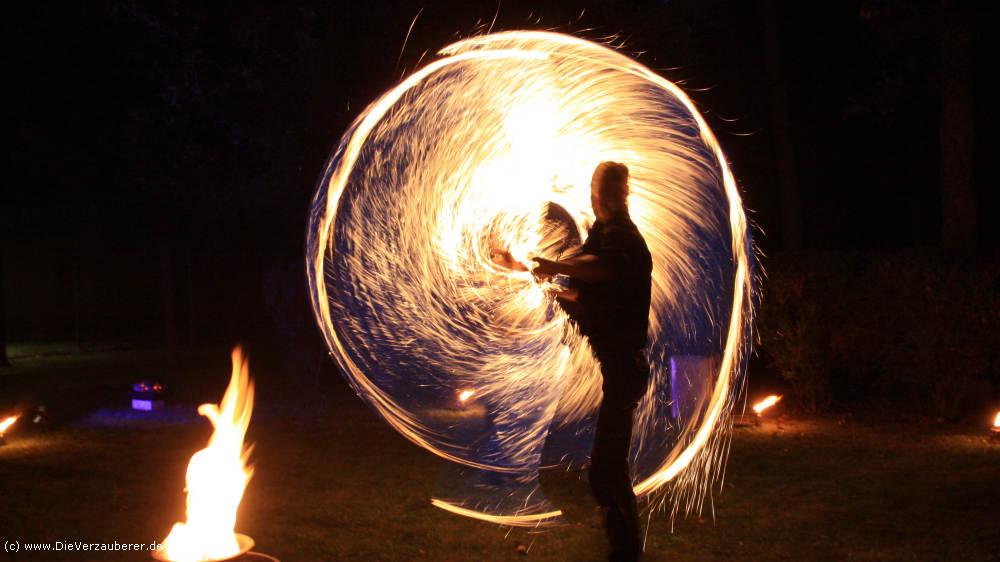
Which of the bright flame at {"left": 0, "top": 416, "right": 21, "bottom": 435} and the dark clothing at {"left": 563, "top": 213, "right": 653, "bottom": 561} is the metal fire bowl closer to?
the dark clothing at {"left": 563, "top": 213, "right": 653, "bottom": 561}

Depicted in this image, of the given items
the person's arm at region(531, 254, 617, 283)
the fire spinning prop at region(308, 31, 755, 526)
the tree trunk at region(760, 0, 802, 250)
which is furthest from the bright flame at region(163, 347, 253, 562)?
the tree trunk at region(760, 0, 802, 250)

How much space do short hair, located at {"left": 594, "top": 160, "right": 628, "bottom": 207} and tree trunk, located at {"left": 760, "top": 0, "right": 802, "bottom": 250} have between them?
9515 mm

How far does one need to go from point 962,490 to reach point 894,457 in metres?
1.32

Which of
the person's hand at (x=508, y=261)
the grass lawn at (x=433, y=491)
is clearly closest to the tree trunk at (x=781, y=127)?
the grass lawn at (x=433, y=491)

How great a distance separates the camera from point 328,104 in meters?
13.9

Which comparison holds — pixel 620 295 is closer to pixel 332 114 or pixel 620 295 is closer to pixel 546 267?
pixel 546 267

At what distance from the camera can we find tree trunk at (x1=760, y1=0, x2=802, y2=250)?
14.4m

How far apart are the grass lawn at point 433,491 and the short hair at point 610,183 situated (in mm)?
2061

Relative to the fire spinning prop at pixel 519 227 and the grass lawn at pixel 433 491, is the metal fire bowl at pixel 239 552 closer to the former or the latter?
the grass lawn at pixel 433 491

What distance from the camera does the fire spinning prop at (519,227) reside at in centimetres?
878

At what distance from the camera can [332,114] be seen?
45.7 feet

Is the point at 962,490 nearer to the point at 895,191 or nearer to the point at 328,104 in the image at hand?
the point at 328,104

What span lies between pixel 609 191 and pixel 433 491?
3.17m

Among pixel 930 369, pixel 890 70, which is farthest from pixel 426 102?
pixel 890 70
